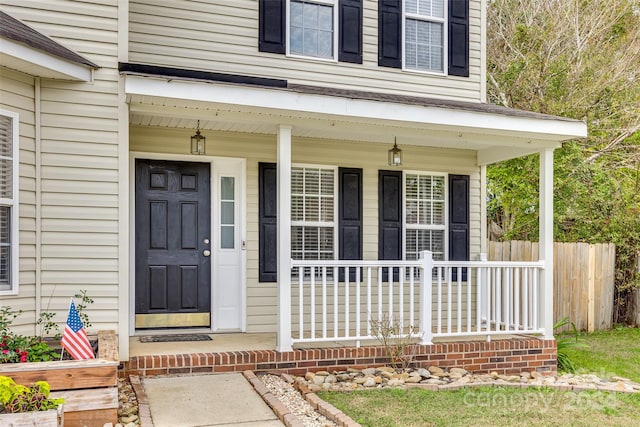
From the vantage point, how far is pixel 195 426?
4.16 m

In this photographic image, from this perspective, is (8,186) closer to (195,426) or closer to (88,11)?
(88,11)

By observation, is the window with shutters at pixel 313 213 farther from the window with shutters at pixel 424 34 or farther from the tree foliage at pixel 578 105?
the tree foliage at pixel 578 105

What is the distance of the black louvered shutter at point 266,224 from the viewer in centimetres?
701

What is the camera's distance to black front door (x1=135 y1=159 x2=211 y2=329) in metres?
6.63

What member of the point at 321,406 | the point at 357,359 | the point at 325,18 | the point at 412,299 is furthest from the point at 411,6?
the point at 321,406

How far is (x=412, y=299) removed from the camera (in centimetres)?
611

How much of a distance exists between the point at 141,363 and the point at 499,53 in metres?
12.3

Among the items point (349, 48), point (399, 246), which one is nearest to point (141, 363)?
point (399, 246)

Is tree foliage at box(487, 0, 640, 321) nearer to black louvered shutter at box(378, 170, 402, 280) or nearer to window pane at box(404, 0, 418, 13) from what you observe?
black louvered shutter at box(378, 170, 402, 280)

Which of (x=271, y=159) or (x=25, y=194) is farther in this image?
(x=271, y=159)

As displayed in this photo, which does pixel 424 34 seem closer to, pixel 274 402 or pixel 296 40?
pixel 296 40

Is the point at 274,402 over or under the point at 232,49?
under

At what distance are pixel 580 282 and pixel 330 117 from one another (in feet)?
20.1

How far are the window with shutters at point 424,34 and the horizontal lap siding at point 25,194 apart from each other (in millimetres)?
4665
